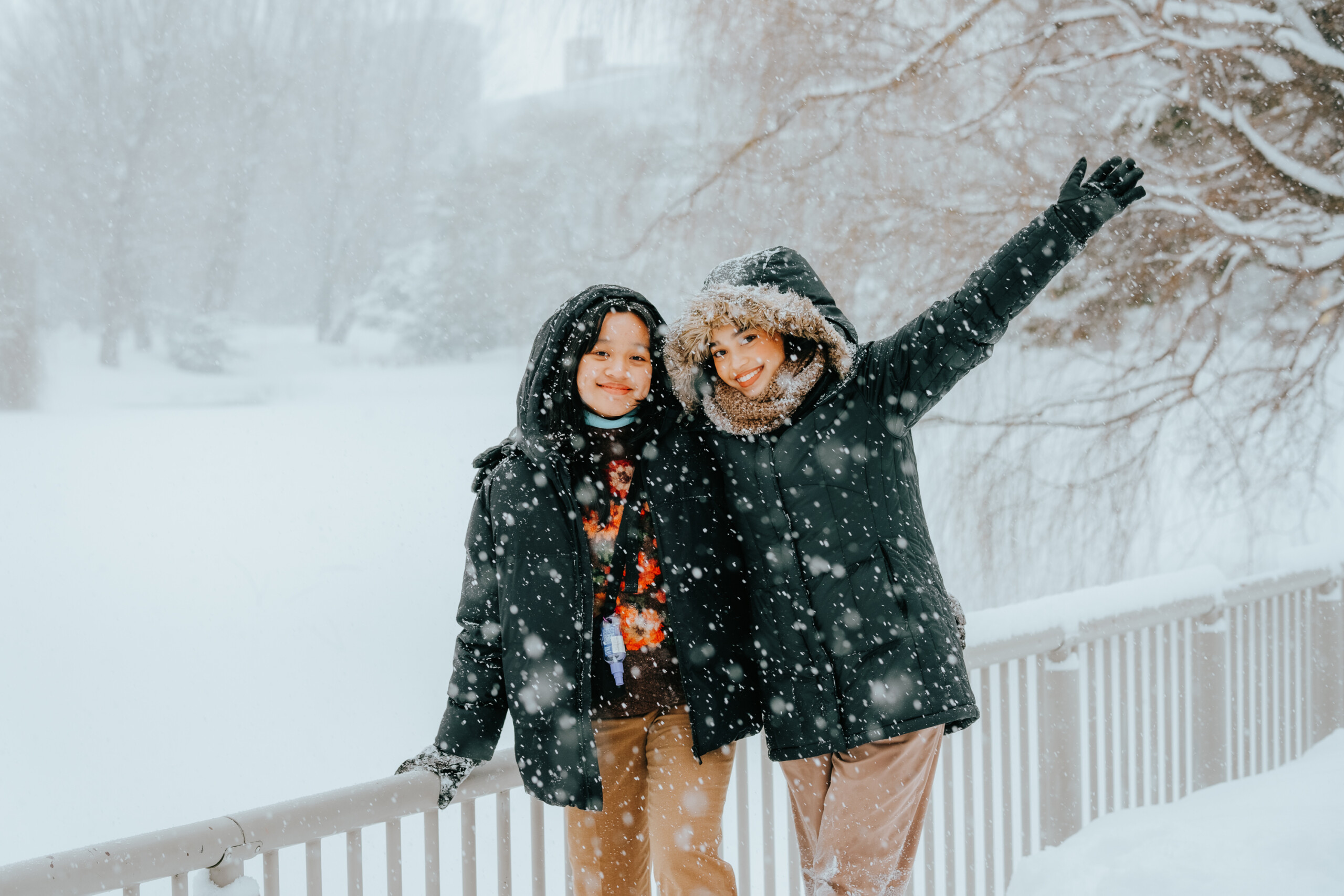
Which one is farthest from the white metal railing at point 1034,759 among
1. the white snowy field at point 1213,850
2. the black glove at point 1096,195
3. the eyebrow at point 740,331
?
the black glove at point 1096,195

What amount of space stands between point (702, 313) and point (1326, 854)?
2.27 metres

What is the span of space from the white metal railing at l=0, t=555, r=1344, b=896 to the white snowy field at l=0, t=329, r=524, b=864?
659 cm

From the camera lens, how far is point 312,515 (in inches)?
469

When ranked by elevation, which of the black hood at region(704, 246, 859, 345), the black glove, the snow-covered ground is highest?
the black glove

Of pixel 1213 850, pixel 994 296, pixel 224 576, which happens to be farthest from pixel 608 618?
pixel 224 576

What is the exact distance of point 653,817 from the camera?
1833 mm

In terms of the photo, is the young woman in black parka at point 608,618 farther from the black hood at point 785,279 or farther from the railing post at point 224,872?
the railing post at point 224,872

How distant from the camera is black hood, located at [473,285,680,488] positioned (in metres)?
1.98

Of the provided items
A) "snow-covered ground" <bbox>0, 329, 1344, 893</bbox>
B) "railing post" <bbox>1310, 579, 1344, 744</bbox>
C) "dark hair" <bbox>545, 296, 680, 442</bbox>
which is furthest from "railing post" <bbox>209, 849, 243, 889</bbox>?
"snow-covered ground" <bbox>0, 329, 1344, 893</bbox>

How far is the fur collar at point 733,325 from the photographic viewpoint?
193 cm

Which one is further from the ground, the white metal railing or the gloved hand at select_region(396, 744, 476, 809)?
the gloved hand at select_region(396, 744, 476, 809)

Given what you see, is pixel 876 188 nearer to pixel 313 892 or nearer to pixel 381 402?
pixel 313 892

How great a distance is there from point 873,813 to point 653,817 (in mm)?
437

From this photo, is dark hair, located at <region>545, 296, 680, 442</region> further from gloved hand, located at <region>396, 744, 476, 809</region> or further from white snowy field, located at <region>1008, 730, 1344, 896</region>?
white snowy field, located at <region>1008, 730, 1344, 896</region>
